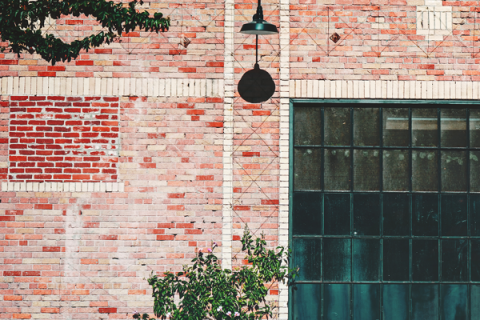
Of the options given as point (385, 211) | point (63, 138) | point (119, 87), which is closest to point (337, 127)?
point (385, 211)

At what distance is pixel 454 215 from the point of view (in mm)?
6207

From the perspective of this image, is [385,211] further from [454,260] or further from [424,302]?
[424,302]

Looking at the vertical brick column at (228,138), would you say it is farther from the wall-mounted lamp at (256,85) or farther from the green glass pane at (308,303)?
the green glass pane at (308,303)

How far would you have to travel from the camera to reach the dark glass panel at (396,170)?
6.21m

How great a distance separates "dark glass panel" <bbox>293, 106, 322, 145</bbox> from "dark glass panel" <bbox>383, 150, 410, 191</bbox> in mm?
959

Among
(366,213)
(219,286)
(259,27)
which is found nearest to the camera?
(259,27)

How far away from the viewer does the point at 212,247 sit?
603 cm

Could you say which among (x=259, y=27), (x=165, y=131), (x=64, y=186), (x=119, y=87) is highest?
(x=259, y=27)

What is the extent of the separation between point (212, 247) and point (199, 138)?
4.77 feet

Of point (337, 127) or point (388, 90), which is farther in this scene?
point (337, 127)

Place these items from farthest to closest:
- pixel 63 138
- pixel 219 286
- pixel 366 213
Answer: pixel 366 213 < pixel 63 138 < pixel 219 286

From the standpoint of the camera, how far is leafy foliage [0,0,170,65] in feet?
20.0

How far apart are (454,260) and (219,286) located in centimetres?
319

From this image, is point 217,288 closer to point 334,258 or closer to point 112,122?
point 334,258
